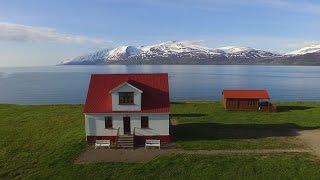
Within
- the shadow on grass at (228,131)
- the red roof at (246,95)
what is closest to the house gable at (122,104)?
the shadow on grass at (228,131)

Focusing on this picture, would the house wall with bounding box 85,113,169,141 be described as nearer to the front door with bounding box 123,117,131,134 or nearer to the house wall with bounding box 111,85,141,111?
the front door with bounding box 123,117,131,134

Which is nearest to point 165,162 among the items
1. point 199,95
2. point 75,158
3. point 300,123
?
point 75,158

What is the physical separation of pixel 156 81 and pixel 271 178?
17.3 meters

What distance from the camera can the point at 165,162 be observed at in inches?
1259

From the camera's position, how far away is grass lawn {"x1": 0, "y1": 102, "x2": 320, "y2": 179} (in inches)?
1170

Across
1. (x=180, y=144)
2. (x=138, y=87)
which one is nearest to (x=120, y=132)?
(x=138, y=87)

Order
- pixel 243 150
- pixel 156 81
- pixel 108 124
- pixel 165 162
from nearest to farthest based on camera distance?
pixel 165 162 < pixel 243 150 < pixel 108 124 < pixel 156 81

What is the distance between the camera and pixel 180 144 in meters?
37.9

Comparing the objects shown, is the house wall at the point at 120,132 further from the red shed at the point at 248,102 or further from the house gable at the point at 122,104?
the red shed at the point at 248,102

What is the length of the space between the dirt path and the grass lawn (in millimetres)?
2215

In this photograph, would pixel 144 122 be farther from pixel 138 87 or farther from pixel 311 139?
pixel 311 139

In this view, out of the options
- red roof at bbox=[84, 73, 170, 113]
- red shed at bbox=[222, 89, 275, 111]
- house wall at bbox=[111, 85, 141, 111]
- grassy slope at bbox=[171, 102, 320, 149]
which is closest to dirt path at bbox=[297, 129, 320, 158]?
grassy slope at bbox=[171, 102, 320, 149]

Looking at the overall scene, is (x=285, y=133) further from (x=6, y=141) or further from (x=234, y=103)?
(x=6, y=141)

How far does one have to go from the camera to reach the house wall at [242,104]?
195 feet
